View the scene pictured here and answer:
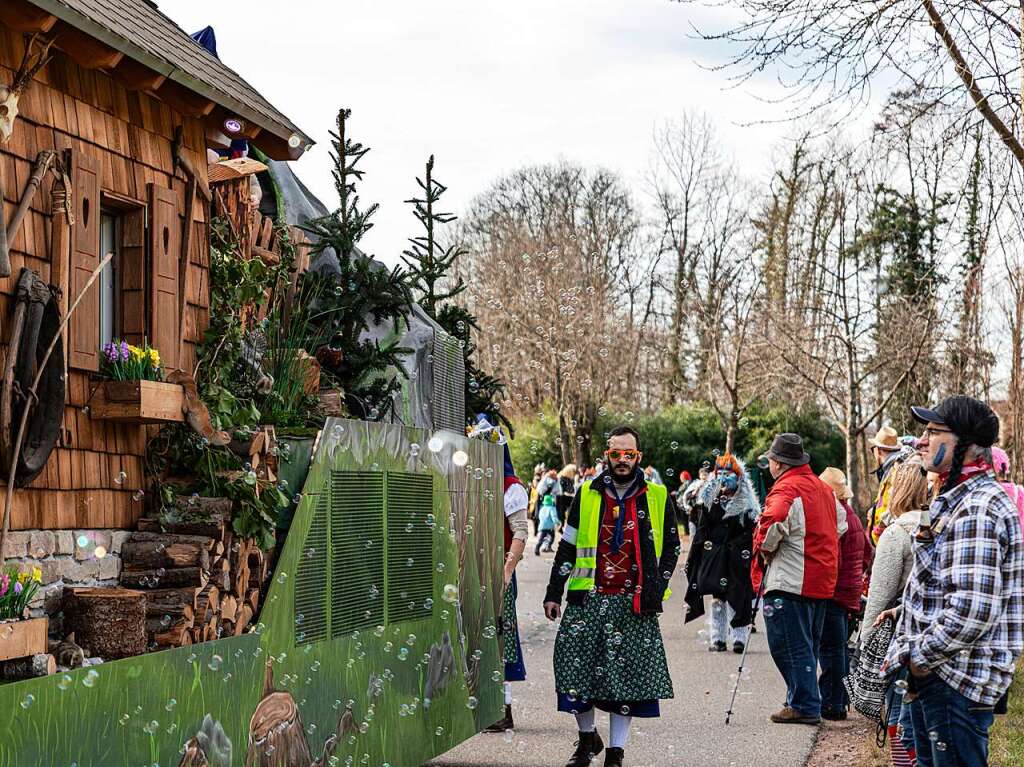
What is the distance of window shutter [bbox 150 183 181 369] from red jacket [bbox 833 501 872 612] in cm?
581

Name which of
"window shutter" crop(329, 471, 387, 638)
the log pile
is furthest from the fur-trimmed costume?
the log pile

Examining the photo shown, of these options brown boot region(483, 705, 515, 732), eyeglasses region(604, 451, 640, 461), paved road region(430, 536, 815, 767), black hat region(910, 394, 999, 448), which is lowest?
paved road region(430, 536, 815, 767)

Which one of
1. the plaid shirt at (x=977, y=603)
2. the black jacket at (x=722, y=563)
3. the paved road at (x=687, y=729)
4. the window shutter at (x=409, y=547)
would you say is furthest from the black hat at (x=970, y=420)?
the black jacket at (x=722, y=563)

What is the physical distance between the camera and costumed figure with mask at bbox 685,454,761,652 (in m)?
12.9

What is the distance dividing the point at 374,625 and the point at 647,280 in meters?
37.6

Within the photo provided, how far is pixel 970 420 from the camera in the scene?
507 centimetres

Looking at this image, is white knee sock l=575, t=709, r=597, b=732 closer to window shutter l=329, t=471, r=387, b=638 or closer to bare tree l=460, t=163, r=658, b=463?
window shutter l=329, t=471, r=387, b=638

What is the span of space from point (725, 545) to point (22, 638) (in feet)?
30.8

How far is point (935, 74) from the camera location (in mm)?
9453

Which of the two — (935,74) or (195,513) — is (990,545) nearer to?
(195,513)

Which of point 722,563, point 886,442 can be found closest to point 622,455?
point 886,442

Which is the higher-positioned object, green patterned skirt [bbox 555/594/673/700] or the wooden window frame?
the wooden window frame

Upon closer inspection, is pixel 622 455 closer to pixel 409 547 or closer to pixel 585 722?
pixel 409 547

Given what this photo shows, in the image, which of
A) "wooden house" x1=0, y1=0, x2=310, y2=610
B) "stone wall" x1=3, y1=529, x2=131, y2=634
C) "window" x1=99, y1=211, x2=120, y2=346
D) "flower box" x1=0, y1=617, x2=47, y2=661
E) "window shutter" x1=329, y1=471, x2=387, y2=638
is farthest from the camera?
"window shutter" x1=329, y1=471, x2=387, y2=638
